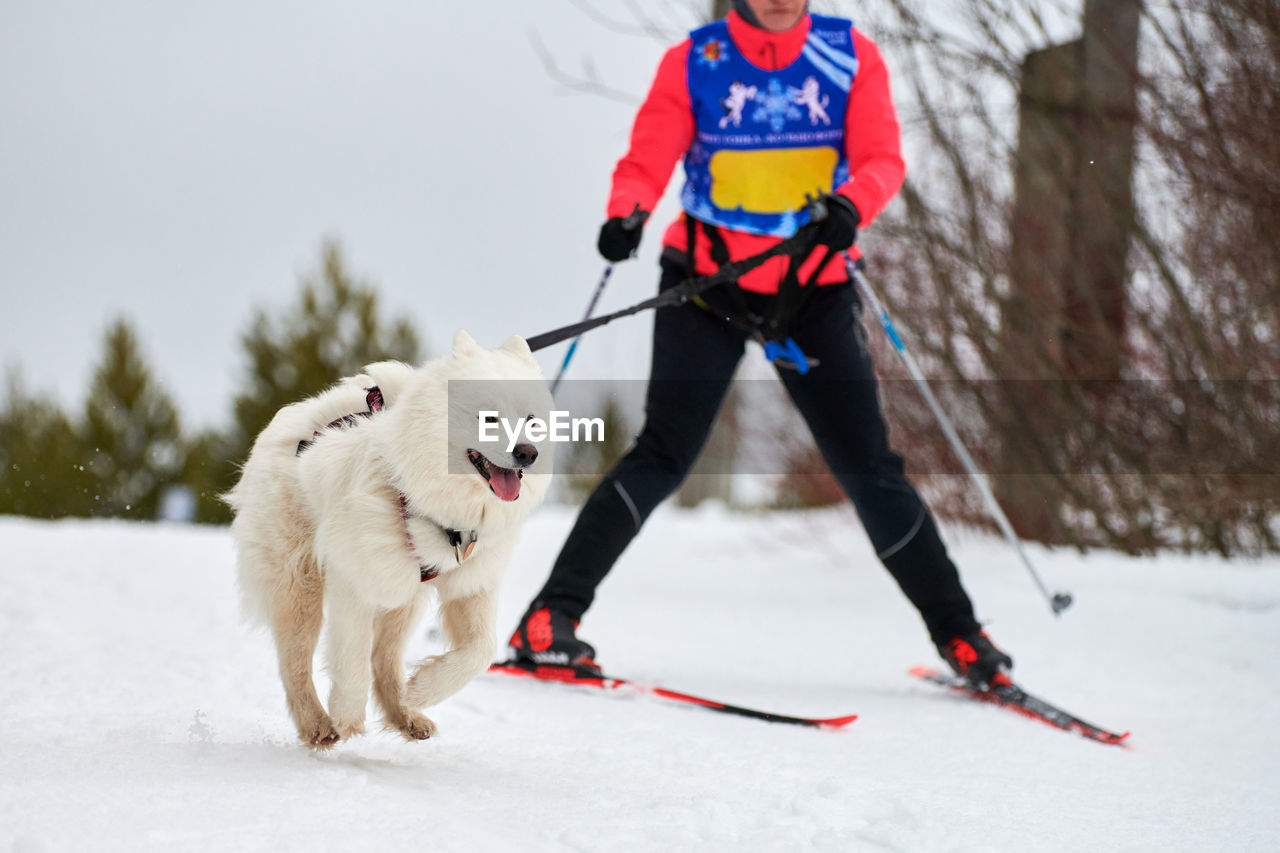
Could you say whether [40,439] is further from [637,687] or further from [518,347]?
[518,347]

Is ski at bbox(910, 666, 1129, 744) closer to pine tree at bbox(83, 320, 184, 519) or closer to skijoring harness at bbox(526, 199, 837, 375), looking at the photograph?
skijoring harness at bbox(526, 199, 837, 375)

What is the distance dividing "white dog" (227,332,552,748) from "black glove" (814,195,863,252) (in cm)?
→ 107

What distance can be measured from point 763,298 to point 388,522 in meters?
1.60

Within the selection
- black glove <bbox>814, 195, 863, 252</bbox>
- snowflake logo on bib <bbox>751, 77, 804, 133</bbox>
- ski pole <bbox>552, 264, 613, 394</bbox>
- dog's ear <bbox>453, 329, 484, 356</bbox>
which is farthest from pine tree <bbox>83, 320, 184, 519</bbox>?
dog's ear <bbox>453, 329, 484, 356</bbox>

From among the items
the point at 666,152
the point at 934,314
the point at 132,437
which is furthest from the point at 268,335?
the point at 666,152

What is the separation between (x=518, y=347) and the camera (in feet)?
7.34

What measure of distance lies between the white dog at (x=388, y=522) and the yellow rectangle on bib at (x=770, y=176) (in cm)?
127

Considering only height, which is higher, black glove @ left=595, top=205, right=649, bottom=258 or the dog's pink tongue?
black glove @ left=595, top=205, right=649, bottom=258

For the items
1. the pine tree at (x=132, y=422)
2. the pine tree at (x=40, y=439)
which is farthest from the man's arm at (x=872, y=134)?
the pine tree at (x=132, y=422)

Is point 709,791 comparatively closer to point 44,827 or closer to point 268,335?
point 44,827

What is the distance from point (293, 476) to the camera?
91.8 inches

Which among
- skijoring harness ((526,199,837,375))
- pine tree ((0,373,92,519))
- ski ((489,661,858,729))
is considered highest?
skijoring harness ((526,199,837,375))

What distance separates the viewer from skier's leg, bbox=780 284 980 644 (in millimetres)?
3270

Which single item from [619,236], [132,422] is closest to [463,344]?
[619,236]
